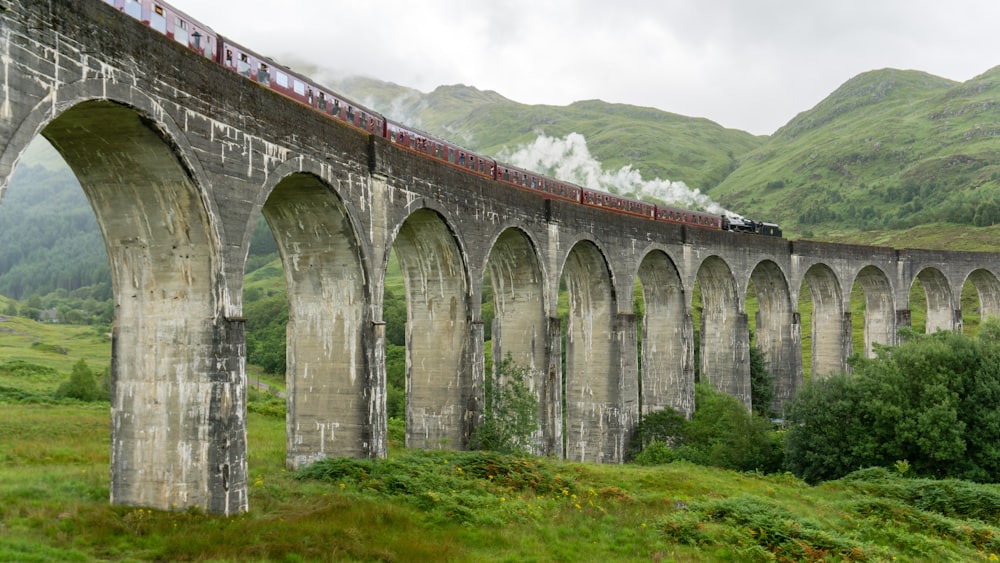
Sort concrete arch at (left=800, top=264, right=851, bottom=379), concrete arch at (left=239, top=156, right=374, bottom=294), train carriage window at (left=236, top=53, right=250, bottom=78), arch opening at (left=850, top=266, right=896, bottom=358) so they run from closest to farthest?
concrete arch at (left=239, top=156, right=374, bottom=294) < train carriage window at (left=236, top=53, right=250, bottom=78) < concrete arch at (left=800, top=264, right=851, bottom=379) < arch opening at (left=850, top=266, right=896, bottom=358)

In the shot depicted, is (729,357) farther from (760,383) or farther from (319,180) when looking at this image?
(319,180)

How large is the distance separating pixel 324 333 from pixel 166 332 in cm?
656

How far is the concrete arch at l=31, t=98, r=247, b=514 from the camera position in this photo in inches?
616

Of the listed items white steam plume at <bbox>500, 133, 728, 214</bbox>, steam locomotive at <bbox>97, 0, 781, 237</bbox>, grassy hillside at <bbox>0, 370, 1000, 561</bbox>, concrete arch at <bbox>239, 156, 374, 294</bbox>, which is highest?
white steam plume at <bbox>500, 133, 728, 214</bbox>

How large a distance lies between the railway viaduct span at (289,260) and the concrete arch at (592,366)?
99mm

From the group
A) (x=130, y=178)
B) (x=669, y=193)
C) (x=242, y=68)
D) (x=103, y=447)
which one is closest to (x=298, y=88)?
(x=242, y=68)

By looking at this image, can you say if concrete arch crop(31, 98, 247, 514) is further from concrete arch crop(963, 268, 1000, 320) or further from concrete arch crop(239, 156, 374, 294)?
concrete arch crop(963, 268, 1000, 320)

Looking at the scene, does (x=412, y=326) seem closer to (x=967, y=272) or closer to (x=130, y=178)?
(x=130, y=178)

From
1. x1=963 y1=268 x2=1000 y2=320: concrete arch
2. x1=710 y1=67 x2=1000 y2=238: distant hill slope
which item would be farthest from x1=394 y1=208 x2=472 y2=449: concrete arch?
x1=710 y1=67 x2=1000 y2=238: distant hill slope

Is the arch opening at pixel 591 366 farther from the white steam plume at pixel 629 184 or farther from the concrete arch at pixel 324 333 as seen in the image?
the white steam plume at pixel 629 184

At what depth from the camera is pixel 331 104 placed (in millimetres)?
22469

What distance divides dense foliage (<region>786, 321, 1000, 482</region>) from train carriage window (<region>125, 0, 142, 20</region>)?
28.8 m

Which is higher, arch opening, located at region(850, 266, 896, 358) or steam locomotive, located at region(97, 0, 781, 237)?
steam locomotive, located at region(97, 0, 781, 237)

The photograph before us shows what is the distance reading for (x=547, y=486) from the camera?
22.4 metres
